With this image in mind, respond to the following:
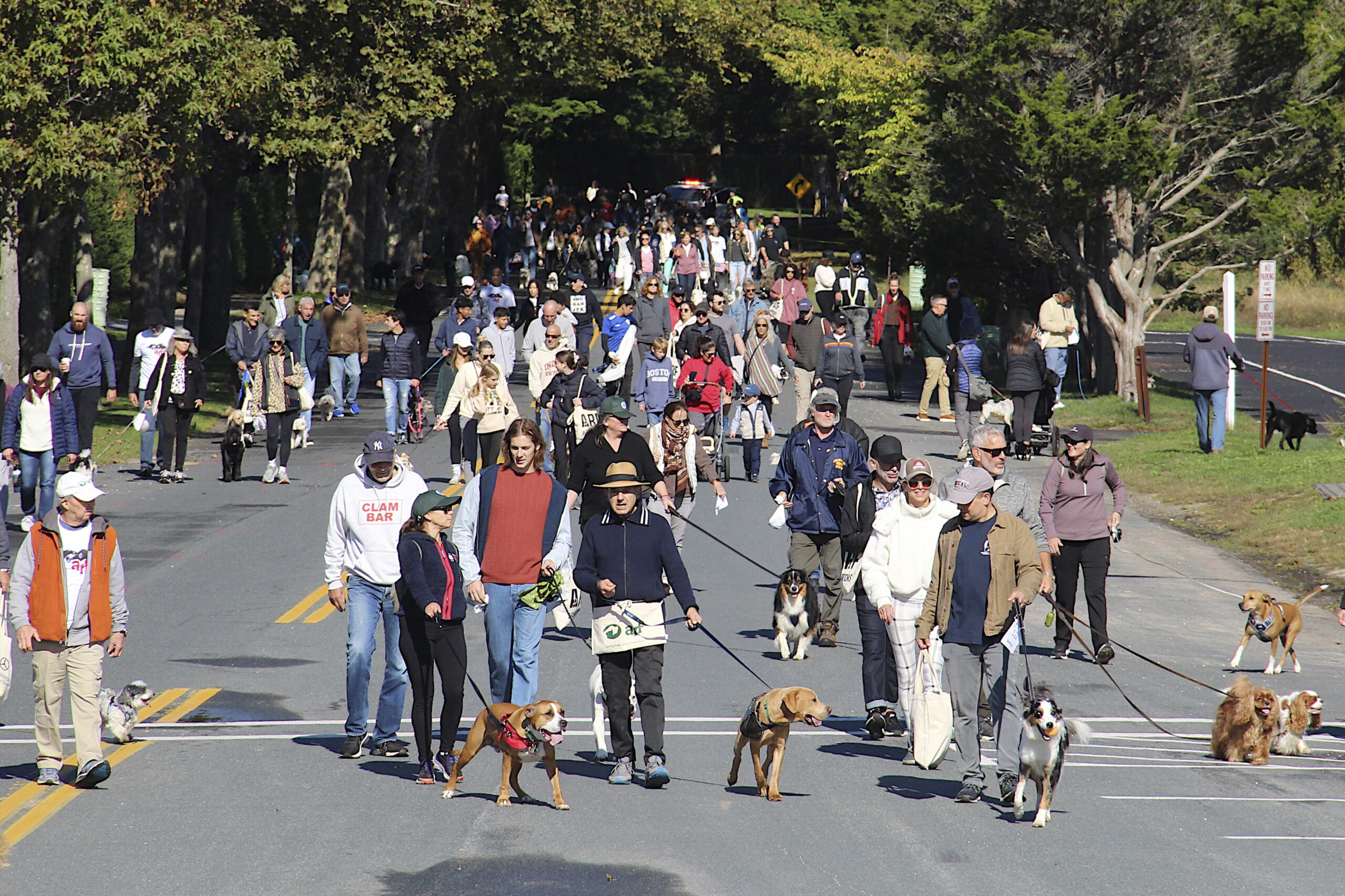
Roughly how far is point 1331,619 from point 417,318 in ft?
50.1

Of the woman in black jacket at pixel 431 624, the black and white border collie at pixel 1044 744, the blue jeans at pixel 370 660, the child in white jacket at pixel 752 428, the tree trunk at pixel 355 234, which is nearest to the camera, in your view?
the black and white border collie at pixel 1044 744

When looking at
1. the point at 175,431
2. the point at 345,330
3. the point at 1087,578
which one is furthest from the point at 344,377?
the point at 1087,578

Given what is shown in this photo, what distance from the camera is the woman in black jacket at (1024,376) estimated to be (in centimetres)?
2170

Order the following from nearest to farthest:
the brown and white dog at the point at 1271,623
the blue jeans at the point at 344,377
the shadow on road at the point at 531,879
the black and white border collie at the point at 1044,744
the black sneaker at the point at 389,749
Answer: the shadow on road at the point at 531,879, the black and white border collie at the point at 1044,744, the black sneaker at the point at 389,749, the brown and white dog at the point at 1271,623, the blue jeans at the point at 344,377

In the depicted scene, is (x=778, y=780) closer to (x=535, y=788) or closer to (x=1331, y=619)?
(x=535, y=788)

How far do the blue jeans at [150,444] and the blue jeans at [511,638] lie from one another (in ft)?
39.6

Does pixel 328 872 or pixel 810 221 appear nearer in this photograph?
pixel 328 872

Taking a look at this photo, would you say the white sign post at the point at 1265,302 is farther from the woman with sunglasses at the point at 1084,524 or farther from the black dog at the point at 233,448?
the black dog at the point at 233,448

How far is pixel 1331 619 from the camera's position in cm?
1623

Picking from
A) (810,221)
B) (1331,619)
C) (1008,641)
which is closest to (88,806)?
(1008,641)

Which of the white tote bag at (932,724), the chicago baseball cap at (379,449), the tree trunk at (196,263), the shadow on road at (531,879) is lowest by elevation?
the shadow on road at (531,879)

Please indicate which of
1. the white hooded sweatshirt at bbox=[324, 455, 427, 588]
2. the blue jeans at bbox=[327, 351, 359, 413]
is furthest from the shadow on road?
the blue jeans at bbox=[327, 351, 359, 413]

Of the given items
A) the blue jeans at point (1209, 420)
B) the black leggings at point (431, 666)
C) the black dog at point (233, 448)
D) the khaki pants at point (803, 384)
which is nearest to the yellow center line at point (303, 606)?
the black leggings at point (431, 666)

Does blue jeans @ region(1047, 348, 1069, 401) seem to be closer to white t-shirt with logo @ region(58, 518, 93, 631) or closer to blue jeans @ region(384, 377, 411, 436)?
blue jeans @ region(384, 377, 411, 436)
